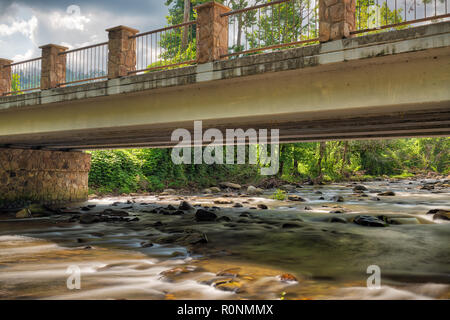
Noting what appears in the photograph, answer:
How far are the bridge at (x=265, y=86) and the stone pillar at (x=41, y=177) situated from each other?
9.58ft

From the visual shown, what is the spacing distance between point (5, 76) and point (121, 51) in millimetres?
6782

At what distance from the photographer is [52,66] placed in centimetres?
1118

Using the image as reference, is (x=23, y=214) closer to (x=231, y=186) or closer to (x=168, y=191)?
(x=168, y=191)

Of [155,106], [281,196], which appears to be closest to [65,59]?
[155,106]

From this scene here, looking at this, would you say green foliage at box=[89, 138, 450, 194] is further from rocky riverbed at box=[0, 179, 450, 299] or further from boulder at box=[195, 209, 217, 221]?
rocky riverbed at box=[0, 179, 450, 299]

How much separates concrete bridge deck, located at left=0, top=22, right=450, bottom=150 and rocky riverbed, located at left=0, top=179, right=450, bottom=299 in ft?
8.81

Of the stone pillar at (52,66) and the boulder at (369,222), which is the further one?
the stone pillar at (52,66)

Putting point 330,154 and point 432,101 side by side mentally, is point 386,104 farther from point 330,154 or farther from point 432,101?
point 330,154

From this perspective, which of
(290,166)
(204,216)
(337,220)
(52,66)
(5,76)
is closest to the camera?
(337,220)

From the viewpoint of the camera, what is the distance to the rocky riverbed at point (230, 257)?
4059 millimetres
